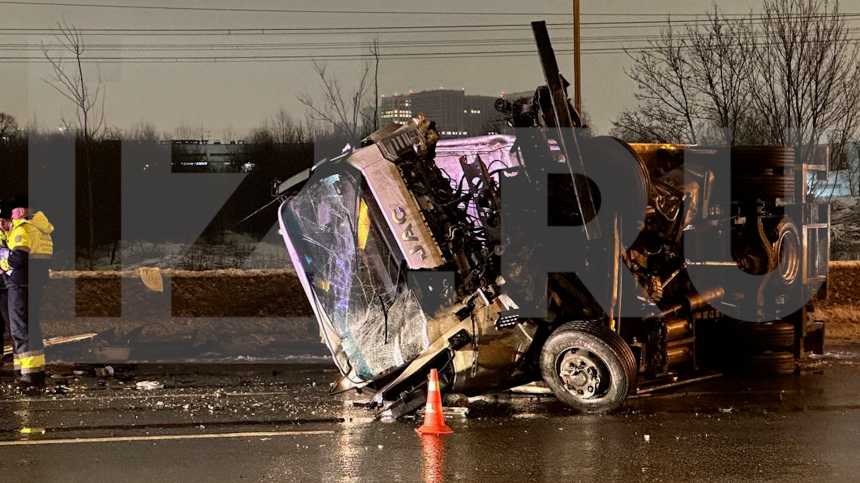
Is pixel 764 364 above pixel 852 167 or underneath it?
underneath

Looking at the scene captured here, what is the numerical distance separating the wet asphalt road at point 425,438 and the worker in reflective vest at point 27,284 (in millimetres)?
534

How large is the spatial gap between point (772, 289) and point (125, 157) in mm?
15231

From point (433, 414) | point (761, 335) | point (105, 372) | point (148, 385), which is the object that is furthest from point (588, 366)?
point (105, 372)

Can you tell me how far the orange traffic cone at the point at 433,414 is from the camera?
729 cm

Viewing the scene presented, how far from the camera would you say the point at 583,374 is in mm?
7918

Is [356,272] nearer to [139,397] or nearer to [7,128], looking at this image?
[139,397]

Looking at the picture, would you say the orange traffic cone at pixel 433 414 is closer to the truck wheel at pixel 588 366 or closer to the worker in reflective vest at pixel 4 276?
the truck wheel at pixel 588 366

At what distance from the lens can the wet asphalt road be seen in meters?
6.08

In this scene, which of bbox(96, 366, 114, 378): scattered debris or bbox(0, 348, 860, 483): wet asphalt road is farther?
bbox(96, 366, 114, 378): scattered debris

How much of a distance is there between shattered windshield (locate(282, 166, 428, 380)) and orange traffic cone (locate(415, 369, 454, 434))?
486mm

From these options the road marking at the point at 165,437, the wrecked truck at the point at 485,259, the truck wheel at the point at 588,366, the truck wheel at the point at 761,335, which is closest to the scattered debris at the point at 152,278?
the wrecked truck at the point at 485,259

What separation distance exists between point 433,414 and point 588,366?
4.55ft

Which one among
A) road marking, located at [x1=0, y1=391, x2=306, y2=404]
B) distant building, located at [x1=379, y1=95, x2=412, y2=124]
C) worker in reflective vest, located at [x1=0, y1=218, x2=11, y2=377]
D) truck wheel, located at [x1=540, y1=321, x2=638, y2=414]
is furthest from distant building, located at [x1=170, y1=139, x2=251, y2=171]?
truck wheel, located at [x1=540, y1=321, x2=638, y2=414]

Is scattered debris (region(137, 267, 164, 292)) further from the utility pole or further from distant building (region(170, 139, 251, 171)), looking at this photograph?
the utility pole
